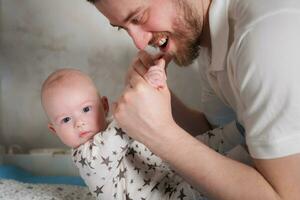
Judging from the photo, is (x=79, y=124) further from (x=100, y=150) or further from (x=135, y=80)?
(x=135, y=80)

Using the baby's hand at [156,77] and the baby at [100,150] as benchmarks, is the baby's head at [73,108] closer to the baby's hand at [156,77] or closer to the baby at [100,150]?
the baby at [100,150]

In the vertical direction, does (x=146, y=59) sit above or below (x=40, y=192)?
above

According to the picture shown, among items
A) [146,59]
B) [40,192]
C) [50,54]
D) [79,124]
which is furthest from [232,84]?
[50,54]

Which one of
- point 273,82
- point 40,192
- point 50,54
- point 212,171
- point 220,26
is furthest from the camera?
point 50,54

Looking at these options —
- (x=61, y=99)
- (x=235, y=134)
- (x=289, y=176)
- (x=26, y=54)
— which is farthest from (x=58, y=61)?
(x=289, y=176)

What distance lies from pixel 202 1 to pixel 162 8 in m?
0.10

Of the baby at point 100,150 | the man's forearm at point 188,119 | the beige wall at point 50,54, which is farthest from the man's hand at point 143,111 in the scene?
the beige wall at point 50,54

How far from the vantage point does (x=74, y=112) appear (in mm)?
1224

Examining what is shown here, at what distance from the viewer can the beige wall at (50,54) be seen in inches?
75.1

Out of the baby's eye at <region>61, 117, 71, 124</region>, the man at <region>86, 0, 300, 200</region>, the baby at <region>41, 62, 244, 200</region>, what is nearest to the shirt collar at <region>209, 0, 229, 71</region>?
the man at <region>86, 0, 300, 200</region>

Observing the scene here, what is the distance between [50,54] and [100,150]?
91 centimetres

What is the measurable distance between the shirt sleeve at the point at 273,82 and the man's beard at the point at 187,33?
0.24 m

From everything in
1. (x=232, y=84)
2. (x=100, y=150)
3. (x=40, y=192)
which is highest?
(x=232, y=84)

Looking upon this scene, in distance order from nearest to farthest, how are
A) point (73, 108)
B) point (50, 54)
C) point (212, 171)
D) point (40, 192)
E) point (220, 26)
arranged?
1. point (212, 171)
2. point (220, 26)
3. point (73, 108)
4. point (40, 192)
5. point (50, 54)
